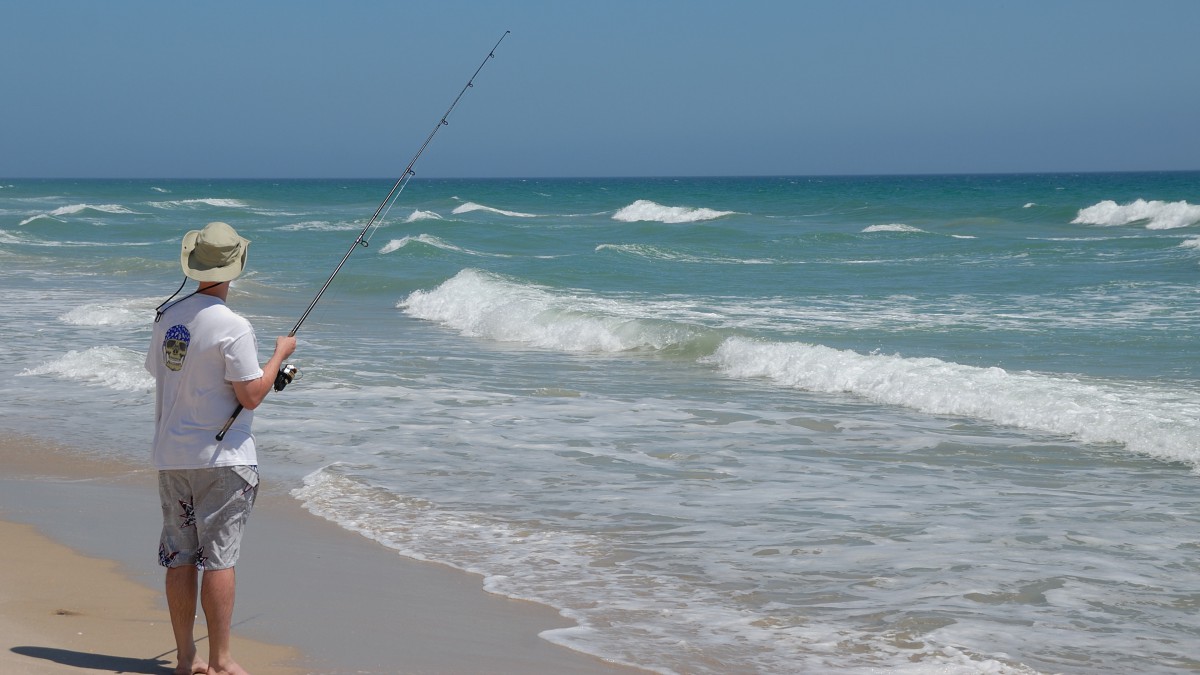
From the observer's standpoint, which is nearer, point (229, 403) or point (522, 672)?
point (229, 403)

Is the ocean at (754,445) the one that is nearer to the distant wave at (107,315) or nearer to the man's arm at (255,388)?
the distant wave at (107,315)

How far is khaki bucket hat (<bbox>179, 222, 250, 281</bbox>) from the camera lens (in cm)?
333

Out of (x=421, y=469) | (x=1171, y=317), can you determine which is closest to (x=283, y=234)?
(x=1171, y=317)

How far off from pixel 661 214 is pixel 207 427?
4581cm

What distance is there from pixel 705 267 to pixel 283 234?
1647cm

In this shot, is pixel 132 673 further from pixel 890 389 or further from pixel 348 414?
pixel 890 389

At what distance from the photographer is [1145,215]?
39031mm

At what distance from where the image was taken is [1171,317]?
13883 mm

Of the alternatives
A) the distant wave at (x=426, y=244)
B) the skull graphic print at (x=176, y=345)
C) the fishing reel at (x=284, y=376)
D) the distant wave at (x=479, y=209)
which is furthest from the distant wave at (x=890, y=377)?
the distant wave at (x=479, y=209)

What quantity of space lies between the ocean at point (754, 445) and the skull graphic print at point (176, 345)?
5.29 ft

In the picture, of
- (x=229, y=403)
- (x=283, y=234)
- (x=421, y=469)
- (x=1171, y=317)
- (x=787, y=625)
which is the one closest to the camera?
(x=229, y=403)

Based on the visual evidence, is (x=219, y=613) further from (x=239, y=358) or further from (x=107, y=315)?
(x=107, y=315)

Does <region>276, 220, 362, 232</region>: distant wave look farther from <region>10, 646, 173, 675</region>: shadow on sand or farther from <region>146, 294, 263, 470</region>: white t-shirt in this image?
<region>146, 294, 263, 470</region>: white t-shirt

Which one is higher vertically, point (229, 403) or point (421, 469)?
point (229, 403)
